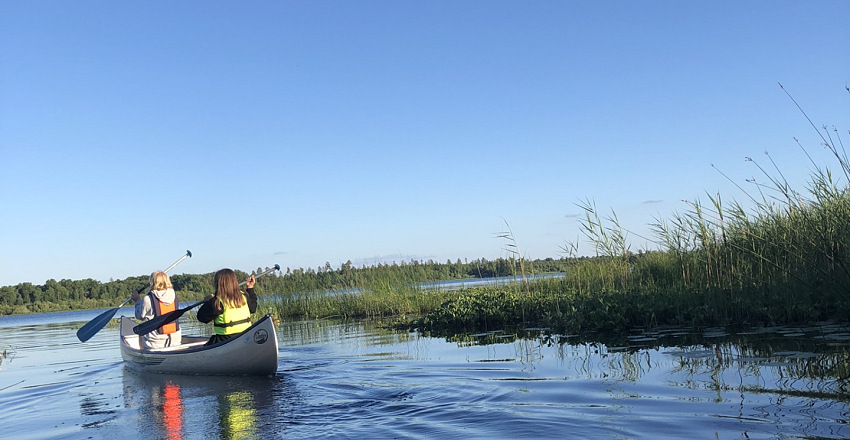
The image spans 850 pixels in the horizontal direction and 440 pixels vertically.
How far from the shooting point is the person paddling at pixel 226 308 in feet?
30.7

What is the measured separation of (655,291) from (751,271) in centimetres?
157

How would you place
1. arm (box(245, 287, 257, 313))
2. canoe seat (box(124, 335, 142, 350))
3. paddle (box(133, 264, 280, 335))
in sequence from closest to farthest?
paddle (box(133, 264, 280, 335))
arm (box(245, 287, 257, 313))
canoe seat (box(124, 335, 142, 350))

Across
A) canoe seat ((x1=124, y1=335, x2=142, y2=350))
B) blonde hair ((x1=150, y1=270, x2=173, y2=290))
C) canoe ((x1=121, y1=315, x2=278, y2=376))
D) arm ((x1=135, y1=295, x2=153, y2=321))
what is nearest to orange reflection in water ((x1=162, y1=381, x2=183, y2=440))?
canoe ((x1=121, y1=315, x2=278, y2=376))

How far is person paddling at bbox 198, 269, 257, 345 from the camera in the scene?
9.35 metres

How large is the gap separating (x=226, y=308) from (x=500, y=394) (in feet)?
17.1

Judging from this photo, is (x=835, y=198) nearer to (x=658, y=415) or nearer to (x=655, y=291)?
(x=655, y=291)

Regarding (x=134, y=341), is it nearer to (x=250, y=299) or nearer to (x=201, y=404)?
(x=250, y=299)

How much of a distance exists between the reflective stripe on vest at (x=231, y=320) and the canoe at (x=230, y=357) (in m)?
0.46

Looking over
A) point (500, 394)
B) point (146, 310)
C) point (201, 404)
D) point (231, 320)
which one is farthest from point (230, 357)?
point (500, 394)

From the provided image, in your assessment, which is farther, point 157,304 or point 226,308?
point 157,304

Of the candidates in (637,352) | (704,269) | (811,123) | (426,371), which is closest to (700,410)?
(637,352)

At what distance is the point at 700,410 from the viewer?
15.3ft

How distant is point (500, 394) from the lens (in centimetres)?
607

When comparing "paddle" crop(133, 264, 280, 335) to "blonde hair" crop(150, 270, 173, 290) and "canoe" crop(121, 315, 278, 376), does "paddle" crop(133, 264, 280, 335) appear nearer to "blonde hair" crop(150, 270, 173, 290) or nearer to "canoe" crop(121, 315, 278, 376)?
"canoe" crop(121, 315, 278, 376)
